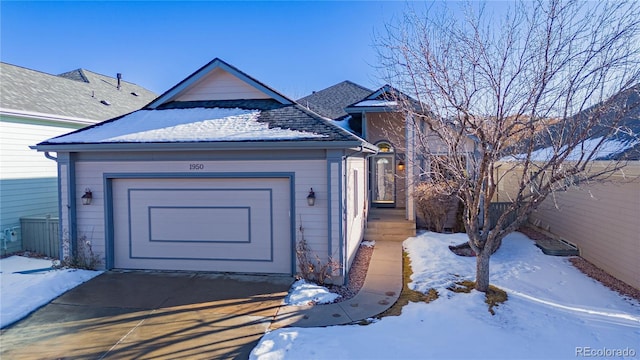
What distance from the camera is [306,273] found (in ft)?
23.3

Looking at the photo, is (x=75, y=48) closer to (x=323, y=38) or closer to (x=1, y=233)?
(x=1, y=233)

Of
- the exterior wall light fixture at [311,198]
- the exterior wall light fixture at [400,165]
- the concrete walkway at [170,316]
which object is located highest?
the exterior wall light fixture at [400,165]

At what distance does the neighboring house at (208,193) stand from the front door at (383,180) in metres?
5.70

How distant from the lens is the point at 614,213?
7914mm

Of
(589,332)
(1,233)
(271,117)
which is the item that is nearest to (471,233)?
(589,332)

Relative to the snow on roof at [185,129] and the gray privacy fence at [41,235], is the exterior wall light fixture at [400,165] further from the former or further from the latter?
the gray privacy fence at [41,235]

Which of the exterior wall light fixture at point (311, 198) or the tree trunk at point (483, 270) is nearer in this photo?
the tree trunk at point (483, 270)

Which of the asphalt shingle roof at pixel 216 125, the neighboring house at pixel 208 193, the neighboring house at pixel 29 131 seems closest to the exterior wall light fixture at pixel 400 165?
the neighboring house at pixel 208 193

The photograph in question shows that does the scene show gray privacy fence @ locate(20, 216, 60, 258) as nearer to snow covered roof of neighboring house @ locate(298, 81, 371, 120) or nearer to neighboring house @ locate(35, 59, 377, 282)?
neighboring house @ locate(35, 59, 377, 282)

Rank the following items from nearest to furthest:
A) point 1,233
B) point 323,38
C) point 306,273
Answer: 1. point 306,273
2. point 1,233
3. point 323,38

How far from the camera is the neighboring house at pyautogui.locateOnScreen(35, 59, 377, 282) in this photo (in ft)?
23.4

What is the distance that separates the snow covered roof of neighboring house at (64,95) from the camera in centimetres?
1066

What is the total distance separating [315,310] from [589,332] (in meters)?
4.04

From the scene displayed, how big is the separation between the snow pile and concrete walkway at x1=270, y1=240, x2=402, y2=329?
0.19m
